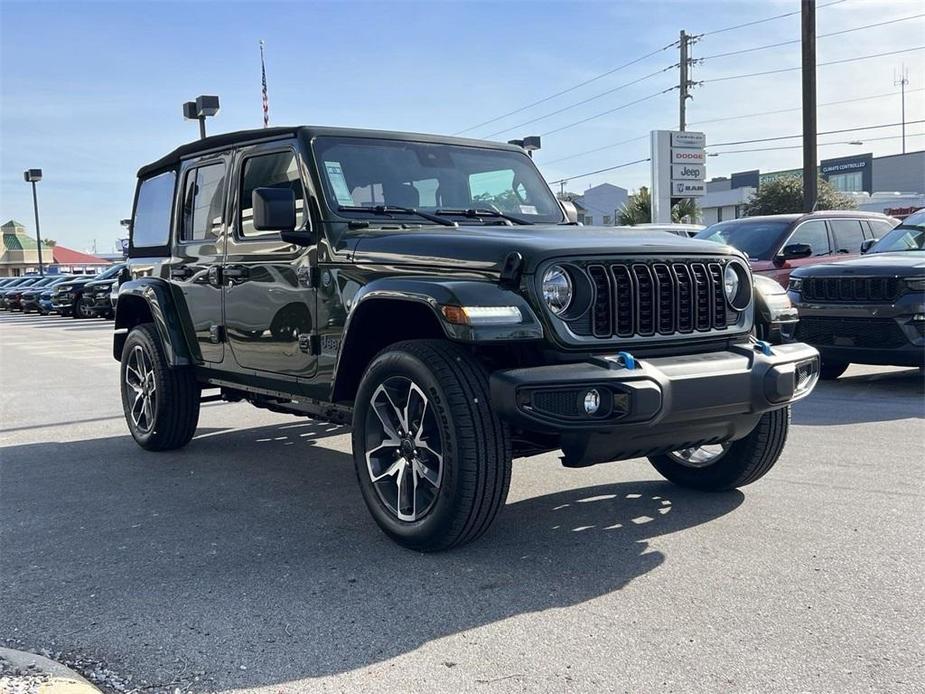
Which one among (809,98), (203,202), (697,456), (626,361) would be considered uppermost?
(809,98)

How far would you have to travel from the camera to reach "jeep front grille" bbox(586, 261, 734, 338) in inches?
158

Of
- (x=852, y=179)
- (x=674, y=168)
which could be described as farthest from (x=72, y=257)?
(x=674, y=168)

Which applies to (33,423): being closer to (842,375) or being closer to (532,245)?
(532,245)

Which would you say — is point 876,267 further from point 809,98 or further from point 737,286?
point 809,98

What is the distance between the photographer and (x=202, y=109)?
72.9 ft

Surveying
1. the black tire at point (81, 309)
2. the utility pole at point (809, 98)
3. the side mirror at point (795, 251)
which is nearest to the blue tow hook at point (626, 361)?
the side mirror at point (795, 251)

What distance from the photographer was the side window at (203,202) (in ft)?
19.6

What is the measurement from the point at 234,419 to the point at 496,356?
4.82 m

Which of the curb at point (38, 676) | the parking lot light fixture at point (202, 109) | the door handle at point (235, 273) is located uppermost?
the parking lot light fixture at point (202, 109)

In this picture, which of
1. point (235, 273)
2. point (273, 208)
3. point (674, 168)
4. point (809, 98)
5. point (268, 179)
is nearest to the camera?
point (273, 208)

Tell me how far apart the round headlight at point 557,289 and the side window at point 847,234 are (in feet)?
30.7

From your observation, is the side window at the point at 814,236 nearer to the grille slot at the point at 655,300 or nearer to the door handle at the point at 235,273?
the grille slot at the point at 655,300

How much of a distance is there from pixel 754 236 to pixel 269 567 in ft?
31.0

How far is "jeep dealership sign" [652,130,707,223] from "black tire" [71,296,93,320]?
17997 millimetres
